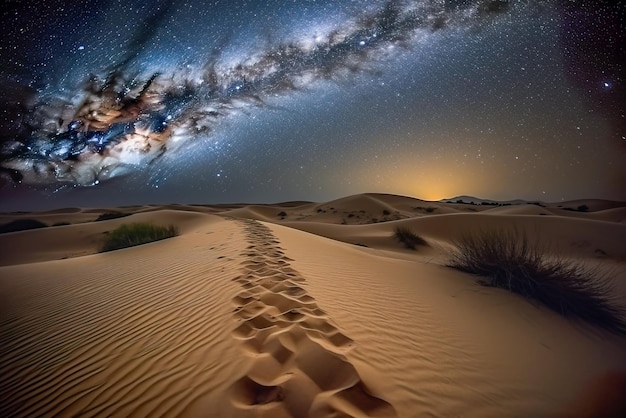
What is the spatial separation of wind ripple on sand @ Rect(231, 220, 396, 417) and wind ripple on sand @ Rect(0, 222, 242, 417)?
20cm

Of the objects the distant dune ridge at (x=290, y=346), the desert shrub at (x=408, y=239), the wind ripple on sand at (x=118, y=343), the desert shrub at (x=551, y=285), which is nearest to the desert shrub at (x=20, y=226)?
the distant dune ridge at (x=290, y=346)

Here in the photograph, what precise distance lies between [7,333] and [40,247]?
13.7 m

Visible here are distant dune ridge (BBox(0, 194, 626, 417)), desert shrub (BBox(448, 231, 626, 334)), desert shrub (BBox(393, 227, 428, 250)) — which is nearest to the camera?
distant dune ridge (BBox(0, 194, 626, 417))

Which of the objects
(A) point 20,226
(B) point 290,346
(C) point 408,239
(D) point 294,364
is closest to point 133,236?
Answer: (C) point 408,239

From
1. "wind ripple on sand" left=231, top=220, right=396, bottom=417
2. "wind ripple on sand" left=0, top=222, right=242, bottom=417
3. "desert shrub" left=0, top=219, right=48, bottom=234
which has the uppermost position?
"wind ripple on sand" left=231, top=220, right=396, bottom=417

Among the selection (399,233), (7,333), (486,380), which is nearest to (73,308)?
(7,333)

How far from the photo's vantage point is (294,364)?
2107 millimetres

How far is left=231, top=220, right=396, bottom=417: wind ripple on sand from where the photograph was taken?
176cm

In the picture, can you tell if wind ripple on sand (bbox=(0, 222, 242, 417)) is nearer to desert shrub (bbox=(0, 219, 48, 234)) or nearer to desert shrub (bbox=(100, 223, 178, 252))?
desert shrub (bbox=(100, 223, 178, 252))

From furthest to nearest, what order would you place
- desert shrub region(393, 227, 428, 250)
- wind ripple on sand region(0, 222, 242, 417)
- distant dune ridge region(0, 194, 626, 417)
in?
1. desert shrub region(393, 227, 428, 250)
2. wind ripple on sand region(0, 222, 242, 417)
3. distant dune ridge region(0, 194, 626, 417)

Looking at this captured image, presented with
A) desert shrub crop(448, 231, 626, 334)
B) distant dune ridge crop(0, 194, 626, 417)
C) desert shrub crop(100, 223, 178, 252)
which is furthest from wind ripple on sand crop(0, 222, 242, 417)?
desert shrub crop(100, 223, 178, 252)

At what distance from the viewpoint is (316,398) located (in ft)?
5.88

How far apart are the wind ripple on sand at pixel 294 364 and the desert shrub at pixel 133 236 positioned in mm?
10051

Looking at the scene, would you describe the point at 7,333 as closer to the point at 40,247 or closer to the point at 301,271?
the point at 301,271
